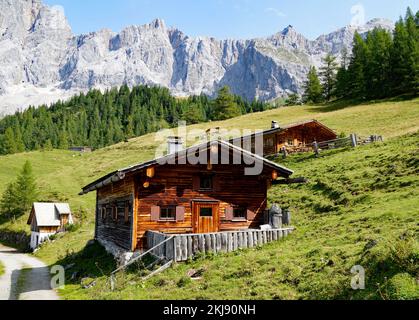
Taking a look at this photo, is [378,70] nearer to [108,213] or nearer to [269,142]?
[269,142]

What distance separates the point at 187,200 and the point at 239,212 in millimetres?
3616

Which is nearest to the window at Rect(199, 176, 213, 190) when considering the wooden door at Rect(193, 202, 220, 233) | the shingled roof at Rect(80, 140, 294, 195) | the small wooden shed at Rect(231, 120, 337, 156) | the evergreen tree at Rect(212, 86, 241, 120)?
the wooden door at Rect(193, 202, 220, 233)

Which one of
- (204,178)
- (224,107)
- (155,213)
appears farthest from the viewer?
(224,107)

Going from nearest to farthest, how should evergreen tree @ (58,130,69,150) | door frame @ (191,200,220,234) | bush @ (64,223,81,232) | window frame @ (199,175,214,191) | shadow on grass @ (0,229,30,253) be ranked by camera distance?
door frame @ (191,200,220,234) < window frame @ (199,175,214,191) < bush @ (64,223,81,232) < shadow on grass @ (0,229,30,253) < evergreen tree @ (58,130,69,150)

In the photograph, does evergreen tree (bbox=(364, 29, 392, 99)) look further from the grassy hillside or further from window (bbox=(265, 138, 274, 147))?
window (bbox=(265, 138, 274, 147))

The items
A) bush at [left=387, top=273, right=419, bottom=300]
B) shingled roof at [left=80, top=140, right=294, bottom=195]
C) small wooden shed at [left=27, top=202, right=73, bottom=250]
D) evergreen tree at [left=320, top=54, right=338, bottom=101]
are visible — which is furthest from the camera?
evergreen tree at [left=320, top=54, right=338, bottom=101]

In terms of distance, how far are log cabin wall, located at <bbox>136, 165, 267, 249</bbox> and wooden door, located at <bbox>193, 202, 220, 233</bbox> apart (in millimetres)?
237

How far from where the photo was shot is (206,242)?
64.1ft

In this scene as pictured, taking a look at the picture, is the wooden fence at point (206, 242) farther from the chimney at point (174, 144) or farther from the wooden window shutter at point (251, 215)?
the chimney at point (174, 144)

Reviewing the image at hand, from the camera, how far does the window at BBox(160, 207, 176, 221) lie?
23.2 m

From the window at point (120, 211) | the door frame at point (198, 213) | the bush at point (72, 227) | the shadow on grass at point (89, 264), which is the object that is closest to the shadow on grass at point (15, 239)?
the bush at point (72, 227)

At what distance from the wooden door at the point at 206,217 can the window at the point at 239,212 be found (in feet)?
4.24

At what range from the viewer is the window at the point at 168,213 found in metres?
23.2

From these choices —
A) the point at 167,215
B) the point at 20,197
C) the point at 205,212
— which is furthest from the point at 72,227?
the point at 205,212
